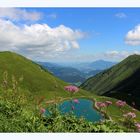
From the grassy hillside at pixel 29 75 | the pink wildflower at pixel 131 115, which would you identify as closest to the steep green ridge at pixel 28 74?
the grassy hillside at pixel 29 75

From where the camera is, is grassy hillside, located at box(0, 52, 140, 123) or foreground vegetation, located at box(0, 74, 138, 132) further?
grassy hillside, located at box(0, 52, 140, 123)

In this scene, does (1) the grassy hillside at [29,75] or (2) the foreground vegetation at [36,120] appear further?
(1) the grassy hillside at [29,75]

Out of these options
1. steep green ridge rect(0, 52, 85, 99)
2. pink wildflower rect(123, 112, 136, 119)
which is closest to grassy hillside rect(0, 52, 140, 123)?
steep green ridge rect(0, 52, 85, 99)

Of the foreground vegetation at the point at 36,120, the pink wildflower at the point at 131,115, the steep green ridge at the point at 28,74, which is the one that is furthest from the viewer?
the steep green ridge at the point at 28,74

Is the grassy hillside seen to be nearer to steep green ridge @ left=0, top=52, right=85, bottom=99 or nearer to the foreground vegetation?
steep green ridge @ left=0, top=52, right=85, bottom=99

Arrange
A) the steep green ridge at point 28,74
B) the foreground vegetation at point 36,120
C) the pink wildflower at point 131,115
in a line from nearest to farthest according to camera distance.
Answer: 1. the foreground vegetation at point 36,120
2. the pink wildflower at point 131,115
3. the steep green ridge at point 28,74

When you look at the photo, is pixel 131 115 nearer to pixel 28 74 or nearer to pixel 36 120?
pixel 36 120

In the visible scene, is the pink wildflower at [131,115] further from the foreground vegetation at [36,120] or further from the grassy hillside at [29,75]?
the grassy hillside at [29,75]
